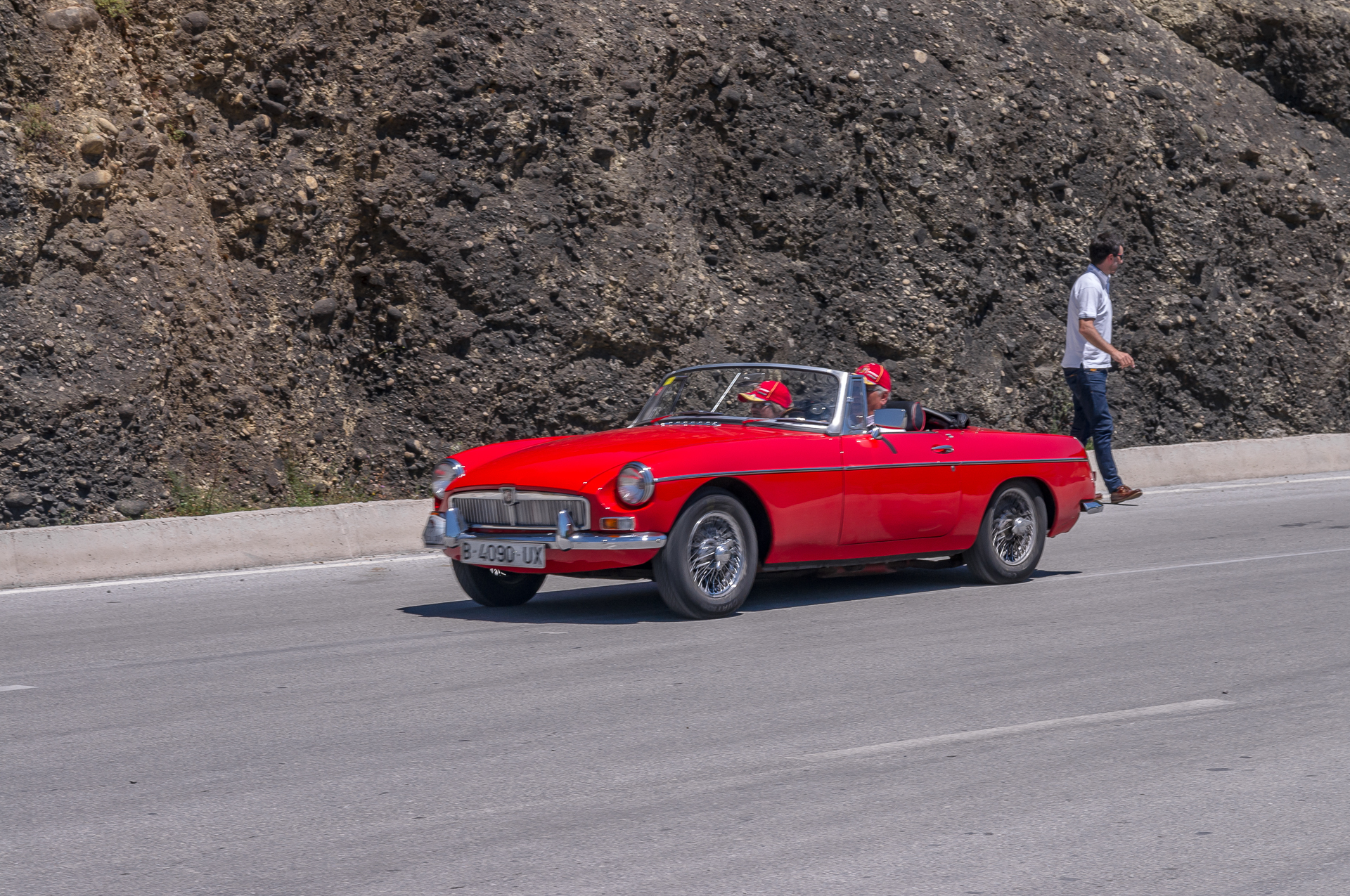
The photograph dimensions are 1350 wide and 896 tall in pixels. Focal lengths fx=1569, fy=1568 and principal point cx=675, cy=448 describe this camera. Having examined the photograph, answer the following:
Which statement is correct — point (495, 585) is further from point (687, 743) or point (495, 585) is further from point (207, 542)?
point (687, 743)

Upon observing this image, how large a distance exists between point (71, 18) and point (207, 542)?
6.34 m

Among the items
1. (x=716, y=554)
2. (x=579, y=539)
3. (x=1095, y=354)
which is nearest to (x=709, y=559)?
(x=716, y=554)

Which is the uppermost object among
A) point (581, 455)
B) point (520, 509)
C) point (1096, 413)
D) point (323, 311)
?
point (323, 311)

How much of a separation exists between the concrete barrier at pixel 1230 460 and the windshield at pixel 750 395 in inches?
296

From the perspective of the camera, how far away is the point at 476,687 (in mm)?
6715

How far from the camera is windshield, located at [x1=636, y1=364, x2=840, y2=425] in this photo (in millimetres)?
9281

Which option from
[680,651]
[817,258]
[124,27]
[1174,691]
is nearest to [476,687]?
[680,651]

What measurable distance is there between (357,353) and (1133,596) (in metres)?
9.06

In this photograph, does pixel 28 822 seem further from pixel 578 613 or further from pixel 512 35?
pixel 512 35

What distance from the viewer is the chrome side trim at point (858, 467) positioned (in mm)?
8227

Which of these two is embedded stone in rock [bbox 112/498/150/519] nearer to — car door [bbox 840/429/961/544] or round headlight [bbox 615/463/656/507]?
round headlight [bbox 615/463/656/507]

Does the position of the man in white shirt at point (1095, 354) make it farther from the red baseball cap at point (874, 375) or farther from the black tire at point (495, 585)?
the black tire at point (495, 585)

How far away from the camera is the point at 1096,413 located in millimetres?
14219

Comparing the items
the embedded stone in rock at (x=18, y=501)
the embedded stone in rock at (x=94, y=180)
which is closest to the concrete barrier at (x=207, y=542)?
the embedded stone in rock at (x=18, y=501)
